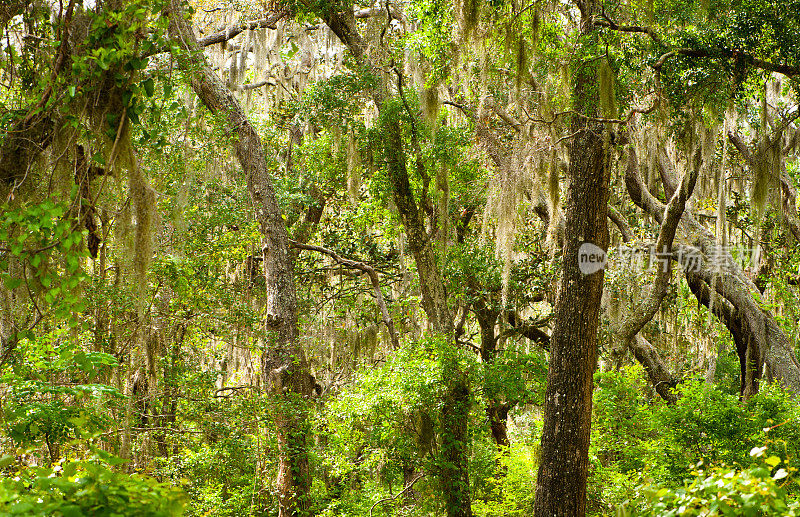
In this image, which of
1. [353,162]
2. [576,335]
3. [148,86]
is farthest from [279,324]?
[148,86]

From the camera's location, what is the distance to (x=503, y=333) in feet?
35.7

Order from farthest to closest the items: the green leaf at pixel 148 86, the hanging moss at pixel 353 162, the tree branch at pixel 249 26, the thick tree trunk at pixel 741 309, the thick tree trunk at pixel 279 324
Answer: the tree branch at pixel 249 26, the thick tree trunk at pixel 741 309, the hanging moss at pixel 353 162, the thick tree trunk at pixel 279 324, the green leaf at pixel 148 86

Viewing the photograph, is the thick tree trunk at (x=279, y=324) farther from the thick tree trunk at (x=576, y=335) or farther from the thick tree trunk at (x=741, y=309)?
the thick tree trunk at (x=741, y=309)

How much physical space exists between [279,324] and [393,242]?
3227mm

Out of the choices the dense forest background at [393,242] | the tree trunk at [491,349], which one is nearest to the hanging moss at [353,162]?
the dense forest background at [393,242]

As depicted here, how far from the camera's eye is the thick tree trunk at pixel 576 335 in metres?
5.93

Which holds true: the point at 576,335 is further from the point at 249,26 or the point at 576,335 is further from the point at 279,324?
the point at 249,26

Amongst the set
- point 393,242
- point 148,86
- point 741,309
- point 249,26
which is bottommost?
point 741,309

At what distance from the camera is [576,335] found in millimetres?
6059

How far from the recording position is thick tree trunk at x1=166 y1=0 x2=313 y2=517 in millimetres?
7758

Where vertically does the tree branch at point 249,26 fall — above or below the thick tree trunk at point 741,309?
above

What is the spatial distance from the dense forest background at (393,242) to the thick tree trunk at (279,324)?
0.03 m

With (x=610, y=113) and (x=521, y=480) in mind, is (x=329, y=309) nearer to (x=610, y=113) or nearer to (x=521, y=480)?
(x=521, y=480)

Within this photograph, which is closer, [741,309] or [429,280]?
[429,280]
